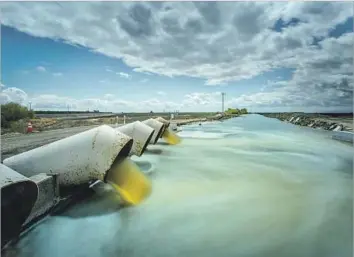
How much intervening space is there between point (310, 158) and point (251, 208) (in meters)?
7.62

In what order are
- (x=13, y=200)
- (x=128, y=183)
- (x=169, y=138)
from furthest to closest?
(x=169, y=138), (x=128, y=183), (x=13, y=200)

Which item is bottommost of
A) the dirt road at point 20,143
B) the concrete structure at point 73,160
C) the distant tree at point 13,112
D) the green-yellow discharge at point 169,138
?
the green-yellow discharge at point 169,138

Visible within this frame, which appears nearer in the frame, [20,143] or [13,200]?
[13,200]

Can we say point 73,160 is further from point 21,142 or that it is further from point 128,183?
point 21,142

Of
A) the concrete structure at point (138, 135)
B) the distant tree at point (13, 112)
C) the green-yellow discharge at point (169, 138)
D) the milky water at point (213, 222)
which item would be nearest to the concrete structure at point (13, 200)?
the milky water at point (213, 222)

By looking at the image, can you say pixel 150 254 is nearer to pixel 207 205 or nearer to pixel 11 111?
pixel 207 205

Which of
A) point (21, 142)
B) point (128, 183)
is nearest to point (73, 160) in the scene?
point (128, 183)

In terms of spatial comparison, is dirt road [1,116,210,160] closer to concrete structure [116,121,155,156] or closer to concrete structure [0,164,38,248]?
concrete structure [116,121,155,156]

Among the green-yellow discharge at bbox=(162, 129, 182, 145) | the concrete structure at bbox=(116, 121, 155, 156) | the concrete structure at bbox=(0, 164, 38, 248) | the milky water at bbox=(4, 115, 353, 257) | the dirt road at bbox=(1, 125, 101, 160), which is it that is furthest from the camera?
the green-yellow discharge at bbox=(162, 129, 182, 145)

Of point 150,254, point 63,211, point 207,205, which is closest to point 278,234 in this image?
point 207,205

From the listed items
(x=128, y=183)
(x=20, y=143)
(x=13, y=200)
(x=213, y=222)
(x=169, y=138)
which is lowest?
(x=213, y=222)

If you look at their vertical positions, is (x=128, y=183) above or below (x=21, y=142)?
below

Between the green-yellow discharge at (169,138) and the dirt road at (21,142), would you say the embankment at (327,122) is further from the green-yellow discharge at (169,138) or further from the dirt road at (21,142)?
the dirt road at (21,142)

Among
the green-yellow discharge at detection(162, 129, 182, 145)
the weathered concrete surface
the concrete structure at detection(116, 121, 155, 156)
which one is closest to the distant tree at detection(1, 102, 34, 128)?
the weathered concrete surface
